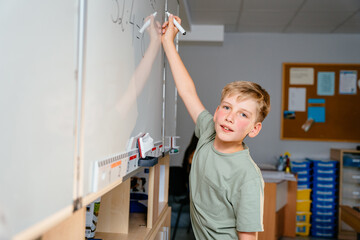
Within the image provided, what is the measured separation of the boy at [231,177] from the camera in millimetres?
1120

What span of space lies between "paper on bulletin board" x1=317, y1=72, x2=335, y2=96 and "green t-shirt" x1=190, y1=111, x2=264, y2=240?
3.07 metres

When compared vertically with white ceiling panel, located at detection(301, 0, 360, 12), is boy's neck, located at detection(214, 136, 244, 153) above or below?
below

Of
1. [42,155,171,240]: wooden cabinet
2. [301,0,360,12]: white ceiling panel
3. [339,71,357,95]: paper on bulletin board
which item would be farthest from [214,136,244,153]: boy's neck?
[339,71,357,95]: paper on bulletin board

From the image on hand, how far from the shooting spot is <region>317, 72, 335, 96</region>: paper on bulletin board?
3955 millimetres

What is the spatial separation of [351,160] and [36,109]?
374 cm

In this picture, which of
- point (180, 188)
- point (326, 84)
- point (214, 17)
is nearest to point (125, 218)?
point (180, 188)

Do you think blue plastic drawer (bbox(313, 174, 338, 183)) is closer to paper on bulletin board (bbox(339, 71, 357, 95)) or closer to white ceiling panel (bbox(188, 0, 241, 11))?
paper on bulletin board (bbox(339, 71, 357, 95))

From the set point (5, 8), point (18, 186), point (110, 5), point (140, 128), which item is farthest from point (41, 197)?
point (140, 128)

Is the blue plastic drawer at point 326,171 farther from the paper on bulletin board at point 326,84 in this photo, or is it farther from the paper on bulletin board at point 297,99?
the paper on bulletin board at point 326,84

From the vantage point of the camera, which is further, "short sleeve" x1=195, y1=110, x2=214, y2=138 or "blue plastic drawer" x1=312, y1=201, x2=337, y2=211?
"blue plastic drawer" x1=312, y1=201, x2=337, y2=211

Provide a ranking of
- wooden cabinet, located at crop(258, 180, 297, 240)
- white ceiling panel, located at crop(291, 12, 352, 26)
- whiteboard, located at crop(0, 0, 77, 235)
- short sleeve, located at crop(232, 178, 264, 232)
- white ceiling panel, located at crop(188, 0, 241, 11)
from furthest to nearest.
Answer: white ceiling panel, located at crop(291, 12, 352, 26) < white ceiling panel, located at crop(188, 0, 241, 11) < wooden cabinet, located at crop(258, 180, 297, 240) < short sleeve, located at crop(232, 178, 264, 232) < whiteboard, located at crop(0, 0, 77, 235)

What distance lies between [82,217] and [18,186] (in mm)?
399

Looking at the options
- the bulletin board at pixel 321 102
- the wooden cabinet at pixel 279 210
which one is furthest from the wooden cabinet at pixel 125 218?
the bulletin board at pixel 321 102

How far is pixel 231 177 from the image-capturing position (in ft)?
3.94
